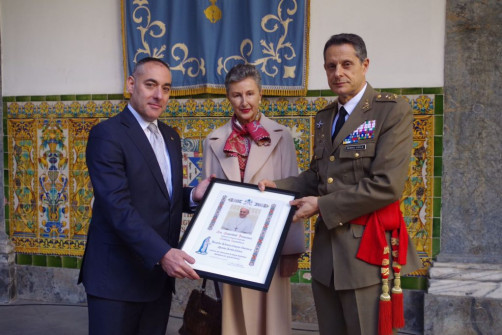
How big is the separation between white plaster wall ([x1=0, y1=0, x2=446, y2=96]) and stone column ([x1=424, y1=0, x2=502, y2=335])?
175 mm

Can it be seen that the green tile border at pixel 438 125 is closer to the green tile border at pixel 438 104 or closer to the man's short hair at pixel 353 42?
the green tile border at pixel 438 104

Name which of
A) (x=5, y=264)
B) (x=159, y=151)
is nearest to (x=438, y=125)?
(x=159, y=151)

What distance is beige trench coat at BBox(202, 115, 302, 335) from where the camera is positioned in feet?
8.59

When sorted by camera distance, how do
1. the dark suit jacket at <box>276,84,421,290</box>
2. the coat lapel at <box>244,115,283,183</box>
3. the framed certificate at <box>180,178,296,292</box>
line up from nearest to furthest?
the dark suit jacket at <box>276,84,421,290</box> < the framed certificate at <box>180,178,296,292</box> < the coat lapel at <box>244,115,283,183</box>

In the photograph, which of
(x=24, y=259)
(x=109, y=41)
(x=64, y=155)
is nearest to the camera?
(x=109, y=41)

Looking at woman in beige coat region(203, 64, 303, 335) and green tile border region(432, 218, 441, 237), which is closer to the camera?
woman in beige coat region(203, 64, 303, 335)

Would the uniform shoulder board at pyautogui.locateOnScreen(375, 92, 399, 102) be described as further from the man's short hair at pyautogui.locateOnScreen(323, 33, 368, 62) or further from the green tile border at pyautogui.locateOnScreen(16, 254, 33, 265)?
the green tile border at pyautogui.locateOnScreen(16, 254, 33, 265)

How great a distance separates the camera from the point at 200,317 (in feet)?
8.09

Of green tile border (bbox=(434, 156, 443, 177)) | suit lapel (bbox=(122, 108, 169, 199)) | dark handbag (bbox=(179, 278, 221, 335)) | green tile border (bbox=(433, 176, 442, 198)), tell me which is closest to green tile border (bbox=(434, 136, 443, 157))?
green tile border (bbox=(434, 156, 443, 177))

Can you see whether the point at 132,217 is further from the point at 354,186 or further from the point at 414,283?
the point at 414,283

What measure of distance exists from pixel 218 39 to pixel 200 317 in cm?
260

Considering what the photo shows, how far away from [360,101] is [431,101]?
6.47 feet

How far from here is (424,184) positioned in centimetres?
392

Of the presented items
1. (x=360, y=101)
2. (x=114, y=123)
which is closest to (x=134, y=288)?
(x=114, y=123)
